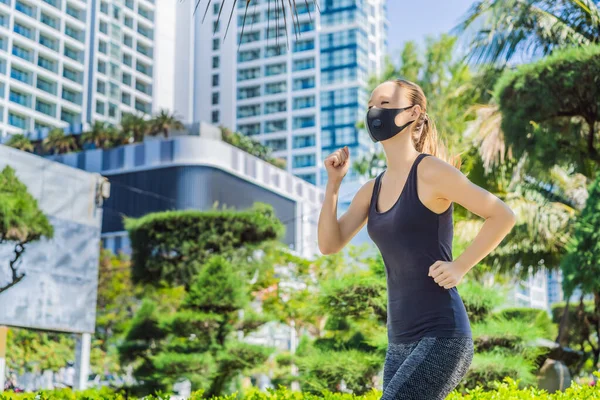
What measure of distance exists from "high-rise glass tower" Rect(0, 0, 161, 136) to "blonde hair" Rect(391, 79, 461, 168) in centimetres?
5293

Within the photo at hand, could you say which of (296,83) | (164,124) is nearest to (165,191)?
(164,124)

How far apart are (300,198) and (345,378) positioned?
136 feet

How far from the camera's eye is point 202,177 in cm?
4150

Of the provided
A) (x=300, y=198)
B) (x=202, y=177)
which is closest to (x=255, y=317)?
(x=202, y=177)

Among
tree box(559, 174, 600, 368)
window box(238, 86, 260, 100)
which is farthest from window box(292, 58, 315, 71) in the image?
tree box(559, 174, 600, 368)

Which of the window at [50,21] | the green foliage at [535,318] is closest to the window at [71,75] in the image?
the window at [50,21]

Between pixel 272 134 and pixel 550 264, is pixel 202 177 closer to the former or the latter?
pixel 550 264

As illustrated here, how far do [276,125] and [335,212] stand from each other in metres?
82.1

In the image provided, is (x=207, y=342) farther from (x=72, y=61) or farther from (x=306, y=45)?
(x=306, y=45)

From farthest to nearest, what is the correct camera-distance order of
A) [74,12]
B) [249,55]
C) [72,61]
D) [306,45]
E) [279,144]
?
1. [249,55]
2. [306,45]
3. [279,144]
4. [74,12]
5. [72,61]

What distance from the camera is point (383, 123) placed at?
8.29 feet

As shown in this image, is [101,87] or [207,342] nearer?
[207,342]

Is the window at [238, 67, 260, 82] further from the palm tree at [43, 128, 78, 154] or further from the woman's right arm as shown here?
the woman's right arm

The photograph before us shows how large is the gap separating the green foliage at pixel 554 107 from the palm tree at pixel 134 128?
34.4m
